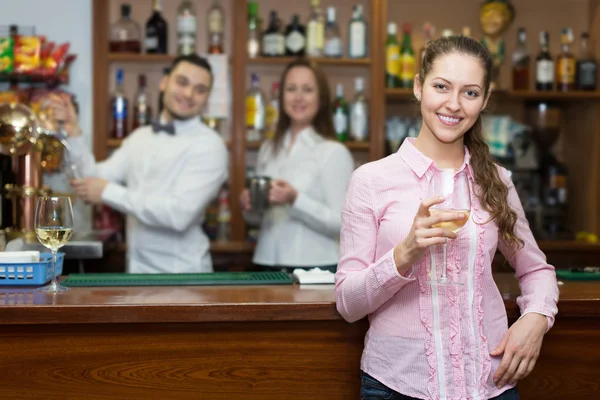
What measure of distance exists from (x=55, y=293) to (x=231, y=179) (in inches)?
79.1

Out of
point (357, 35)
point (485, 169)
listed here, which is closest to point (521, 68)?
point (357, 35)

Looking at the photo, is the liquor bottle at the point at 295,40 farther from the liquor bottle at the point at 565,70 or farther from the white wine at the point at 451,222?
the white wine at the point at 451,222

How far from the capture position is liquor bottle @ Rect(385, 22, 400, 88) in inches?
150

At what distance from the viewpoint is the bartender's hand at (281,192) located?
2791 millimetres

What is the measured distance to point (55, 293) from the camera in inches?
69.9

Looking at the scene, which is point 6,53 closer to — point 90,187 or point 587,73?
point 90,187

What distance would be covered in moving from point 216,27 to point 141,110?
1.80 feet

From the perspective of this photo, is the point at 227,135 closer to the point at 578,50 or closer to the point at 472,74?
the point at 578,50

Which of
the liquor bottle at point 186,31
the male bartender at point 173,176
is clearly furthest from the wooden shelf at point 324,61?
the male bartender at point 173,176

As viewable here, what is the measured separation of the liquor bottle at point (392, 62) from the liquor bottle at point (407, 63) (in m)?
0.02

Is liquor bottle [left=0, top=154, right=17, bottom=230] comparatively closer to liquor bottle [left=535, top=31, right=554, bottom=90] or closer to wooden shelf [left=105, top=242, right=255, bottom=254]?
wooden shelf [left=105, top=242, right=255, bottom=254]

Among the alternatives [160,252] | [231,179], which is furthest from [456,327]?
[231,179]

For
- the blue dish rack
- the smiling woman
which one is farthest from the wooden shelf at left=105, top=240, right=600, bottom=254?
the smiling woman

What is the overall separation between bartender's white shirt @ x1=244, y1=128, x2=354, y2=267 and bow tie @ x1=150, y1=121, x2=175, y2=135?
440 mm
